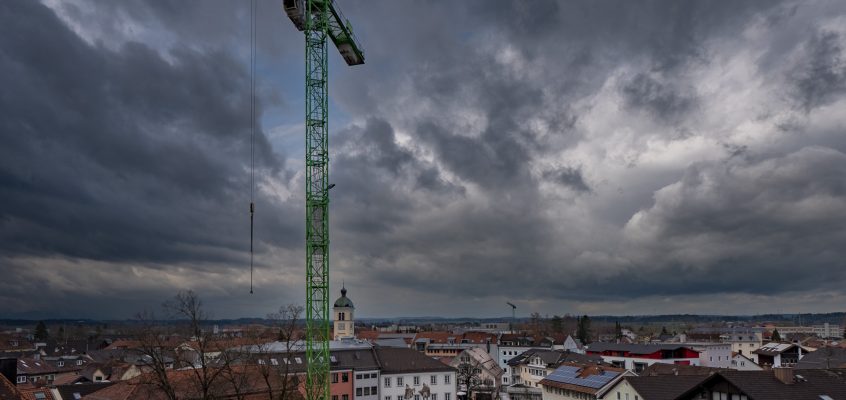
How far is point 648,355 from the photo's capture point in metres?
104

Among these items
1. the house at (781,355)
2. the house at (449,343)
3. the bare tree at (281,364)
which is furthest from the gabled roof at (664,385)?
the house at (449,343)

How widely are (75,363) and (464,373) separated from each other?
76.5 metres

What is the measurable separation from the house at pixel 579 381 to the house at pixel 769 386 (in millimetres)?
17517

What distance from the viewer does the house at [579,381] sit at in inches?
2537

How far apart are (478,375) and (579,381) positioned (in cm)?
3744

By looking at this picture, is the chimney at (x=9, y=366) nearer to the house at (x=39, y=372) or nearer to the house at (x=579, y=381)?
the house at (x=579, y=381)

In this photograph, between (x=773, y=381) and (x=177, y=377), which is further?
(x=177, y=377)

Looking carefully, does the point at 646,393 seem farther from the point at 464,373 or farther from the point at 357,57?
the point at 464,373

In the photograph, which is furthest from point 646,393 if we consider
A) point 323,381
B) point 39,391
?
point 39,391

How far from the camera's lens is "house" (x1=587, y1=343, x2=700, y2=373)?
334ft

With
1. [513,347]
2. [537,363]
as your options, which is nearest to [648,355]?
[537,363]

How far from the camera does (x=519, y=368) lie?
375 feet

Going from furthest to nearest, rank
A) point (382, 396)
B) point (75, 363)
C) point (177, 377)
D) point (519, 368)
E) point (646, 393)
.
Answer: point (75, 363) → point (519, 368) → point (382, 396) → point (177, 377) → point (646, 393)

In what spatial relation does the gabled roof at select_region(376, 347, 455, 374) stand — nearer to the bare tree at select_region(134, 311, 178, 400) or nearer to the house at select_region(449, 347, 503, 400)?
the house at select_region(449, 347, 503, 400)
